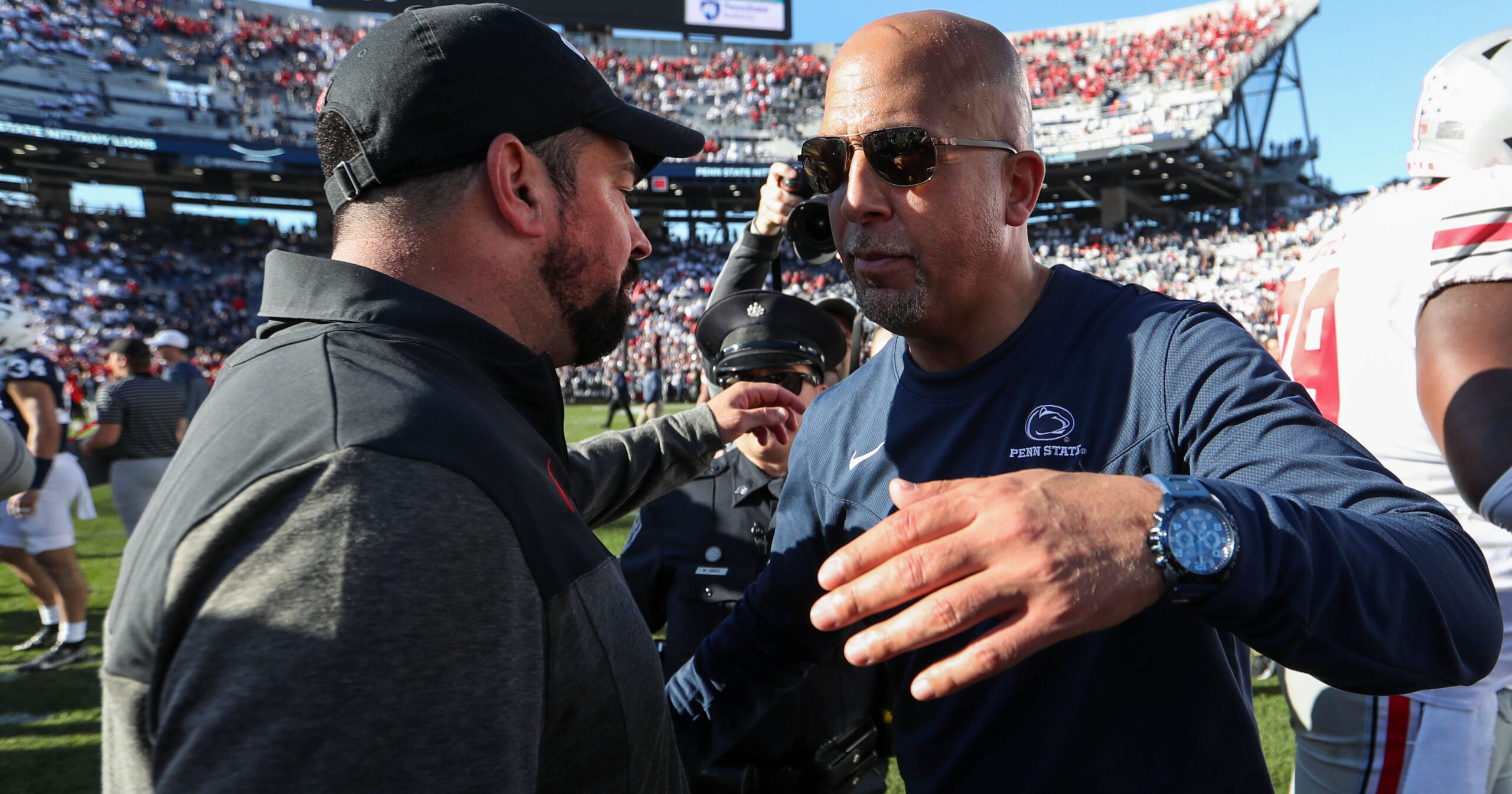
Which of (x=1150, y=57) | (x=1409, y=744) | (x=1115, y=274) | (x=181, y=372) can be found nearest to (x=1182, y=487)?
(x=1409, y=744)

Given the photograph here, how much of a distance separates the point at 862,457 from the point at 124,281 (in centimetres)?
3685

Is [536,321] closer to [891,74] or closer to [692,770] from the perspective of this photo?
[891,74]

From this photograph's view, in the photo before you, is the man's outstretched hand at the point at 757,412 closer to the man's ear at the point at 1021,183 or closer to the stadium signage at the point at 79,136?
the man's ear at the point at 1021,183

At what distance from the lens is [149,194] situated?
3528 cm

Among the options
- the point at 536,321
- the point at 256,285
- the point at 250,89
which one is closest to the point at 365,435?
the point at 536,321

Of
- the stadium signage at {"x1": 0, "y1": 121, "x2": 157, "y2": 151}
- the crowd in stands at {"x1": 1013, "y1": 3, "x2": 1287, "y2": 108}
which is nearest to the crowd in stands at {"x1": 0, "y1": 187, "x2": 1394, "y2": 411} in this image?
the stadium signage at {"x1": 0, "y1": 121, "x2": 157, "y2": 151}

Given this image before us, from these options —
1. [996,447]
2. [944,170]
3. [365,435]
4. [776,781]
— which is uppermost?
[944,170]

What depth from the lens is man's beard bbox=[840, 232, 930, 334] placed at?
1798 millimetres

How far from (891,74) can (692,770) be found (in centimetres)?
155

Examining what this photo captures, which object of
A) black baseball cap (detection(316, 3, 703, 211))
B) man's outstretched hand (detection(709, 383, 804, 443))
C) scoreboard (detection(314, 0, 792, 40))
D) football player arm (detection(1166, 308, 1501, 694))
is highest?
scoreboard (detection(314, 0, 792, 40))

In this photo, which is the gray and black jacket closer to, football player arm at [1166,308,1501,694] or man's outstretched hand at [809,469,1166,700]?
man's outstretched hand at [809,469,1166,700]

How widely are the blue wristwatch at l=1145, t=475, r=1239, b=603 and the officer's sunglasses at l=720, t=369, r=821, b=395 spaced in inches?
86.5

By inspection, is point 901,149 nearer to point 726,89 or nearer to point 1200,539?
point 1200,539

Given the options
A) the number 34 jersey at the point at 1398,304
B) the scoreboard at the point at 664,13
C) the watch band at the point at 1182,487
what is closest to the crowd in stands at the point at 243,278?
the scoreboard at the point at 664,13
